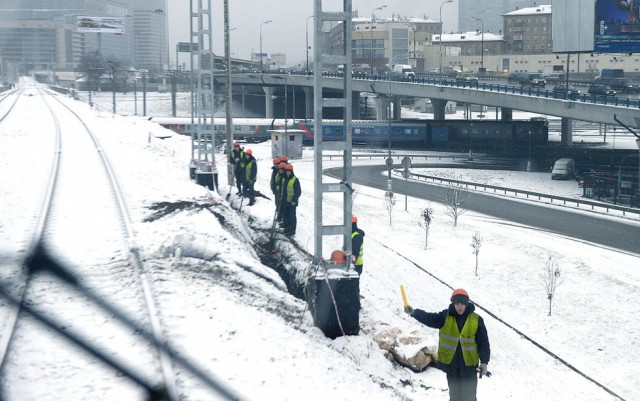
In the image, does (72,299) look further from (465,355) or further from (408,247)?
(408,247)

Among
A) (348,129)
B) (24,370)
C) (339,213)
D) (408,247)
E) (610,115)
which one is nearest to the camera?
(24,370)

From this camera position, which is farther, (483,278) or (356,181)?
(356,181)

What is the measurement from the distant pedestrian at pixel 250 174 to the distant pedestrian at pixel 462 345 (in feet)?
42.0

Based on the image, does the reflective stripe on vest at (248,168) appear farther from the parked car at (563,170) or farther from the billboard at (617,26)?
the billboard at (617,26)

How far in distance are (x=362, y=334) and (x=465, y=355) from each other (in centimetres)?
324

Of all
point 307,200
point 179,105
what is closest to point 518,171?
point 307,200

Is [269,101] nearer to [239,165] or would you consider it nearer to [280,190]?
[239,165]

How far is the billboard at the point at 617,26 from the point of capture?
163 feet

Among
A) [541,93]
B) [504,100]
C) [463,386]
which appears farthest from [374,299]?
[504,100]

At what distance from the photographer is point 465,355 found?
24.8 feet

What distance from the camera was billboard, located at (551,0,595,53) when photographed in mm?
50969

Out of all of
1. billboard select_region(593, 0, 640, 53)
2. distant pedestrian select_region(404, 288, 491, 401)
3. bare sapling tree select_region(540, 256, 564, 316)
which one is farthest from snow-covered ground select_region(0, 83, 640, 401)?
billboard select_region(593, 0, 640, 53)

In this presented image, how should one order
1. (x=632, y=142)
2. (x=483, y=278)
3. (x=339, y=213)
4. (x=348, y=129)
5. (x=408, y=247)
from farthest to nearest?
1. (x=632, y=142)
2. (x=339, y=213)
3. (x=408, y=247)
4. (x=483, y=278)
5. (x=348, y=129)

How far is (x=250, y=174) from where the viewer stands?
812 inches
